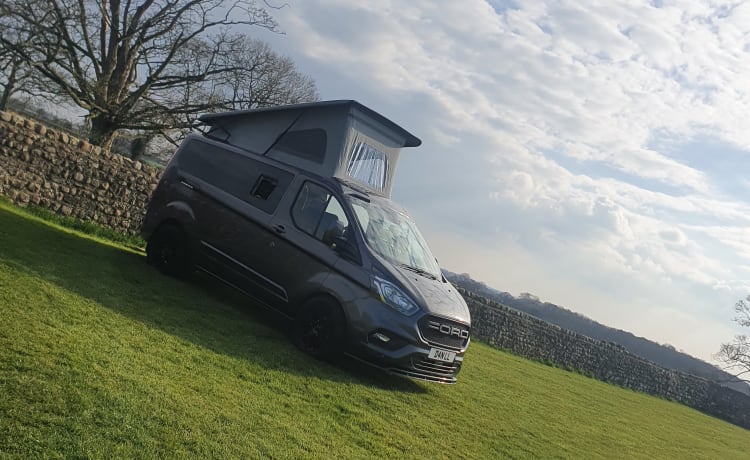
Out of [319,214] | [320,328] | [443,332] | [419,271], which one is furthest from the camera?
[419,271]

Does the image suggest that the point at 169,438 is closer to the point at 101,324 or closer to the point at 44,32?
the point at 101,324

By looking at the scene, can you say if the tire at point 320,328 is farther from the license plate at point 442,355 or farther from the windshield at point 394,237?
the license plate at point 442,355

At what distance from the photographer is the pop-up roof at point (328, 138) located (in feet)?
24.7

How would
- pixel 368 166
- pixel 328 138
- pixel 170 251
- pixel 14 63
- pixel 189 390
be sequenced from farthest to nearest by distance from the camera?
pixel 14 63 < pixel 170 251 < pixel 368 166 < pixel 328 138 < pixel 189 390

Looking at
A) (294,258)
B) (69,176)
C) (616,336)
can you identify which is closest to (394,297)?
(294,258)

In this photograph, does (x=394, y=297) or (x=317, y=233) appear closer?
(x=394, y=297)

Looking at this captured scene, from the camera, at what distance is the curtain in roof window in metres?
7.73

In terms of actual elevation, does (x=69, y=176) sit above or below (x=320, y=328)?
above

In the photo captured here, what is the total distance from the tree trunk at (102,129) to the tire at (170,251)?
13.9 metres

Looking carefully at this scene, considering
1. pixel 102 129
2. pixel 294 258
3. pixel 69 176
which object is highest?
pixel 102 129

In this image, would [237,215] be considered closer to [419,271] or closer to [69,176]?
[419,271]

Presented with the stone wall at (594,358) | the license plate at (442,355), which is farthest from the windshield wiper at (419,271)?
the stone wall at (594,358)

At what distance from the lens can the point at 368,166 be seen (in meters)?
8.05

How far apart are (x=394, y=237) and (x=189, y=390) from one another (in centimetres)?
373
